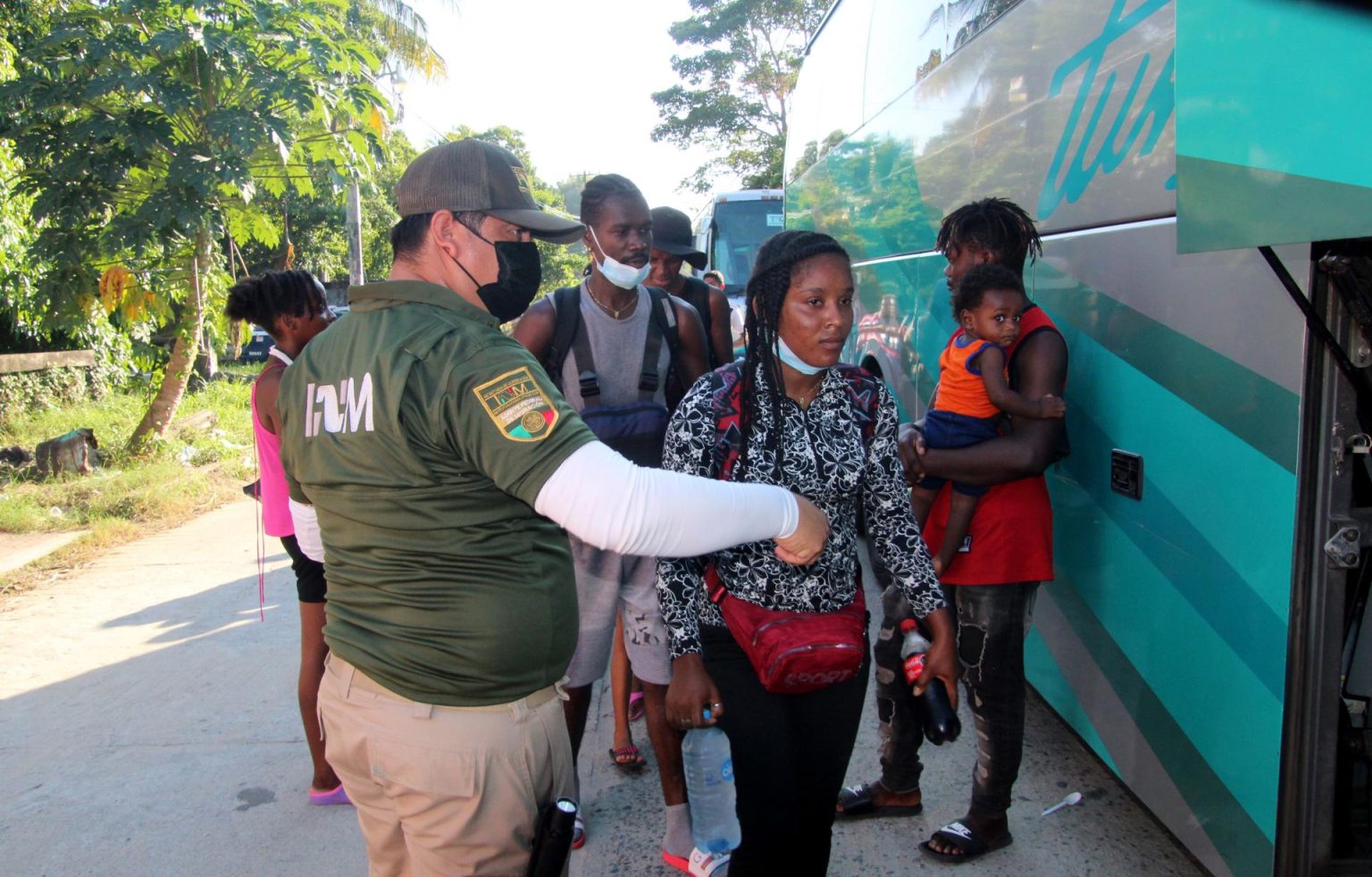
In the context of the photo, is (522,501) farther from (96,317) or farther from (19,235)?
(96,317)

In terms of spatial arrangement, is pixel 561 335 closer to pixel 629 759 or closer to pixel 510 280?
pixel 510 280

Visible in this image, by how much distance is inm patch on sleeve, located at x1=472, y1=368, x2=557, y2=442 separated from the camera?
1.59 metres

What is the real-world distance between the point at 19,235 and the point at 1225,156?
494 inches

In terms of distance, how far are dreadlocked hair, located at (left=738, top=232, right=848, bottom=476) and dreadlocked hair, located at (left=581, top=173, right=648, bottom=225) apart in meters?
1.13

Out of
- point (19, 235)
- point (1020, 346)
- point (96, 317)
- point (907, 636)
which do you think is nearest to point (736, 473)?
point (907, 636)

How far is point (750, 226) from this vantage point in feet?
51.4

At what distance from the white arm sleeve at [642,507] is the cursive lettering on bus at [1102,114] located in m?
1.74

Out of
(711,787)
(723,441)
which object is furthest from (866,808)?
(723,441)

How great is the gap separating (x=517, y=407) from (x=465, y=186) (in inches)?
22.3

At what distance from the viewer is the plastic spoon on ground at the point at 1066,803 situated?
3.46 meters

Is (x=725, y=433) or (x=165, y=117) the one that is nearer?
(x=725, y=433)

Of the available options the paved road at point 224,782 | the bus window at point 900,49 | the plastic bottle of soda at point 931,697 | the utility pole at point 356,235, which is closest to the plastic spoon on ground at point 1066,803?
the paved road at point 224,782

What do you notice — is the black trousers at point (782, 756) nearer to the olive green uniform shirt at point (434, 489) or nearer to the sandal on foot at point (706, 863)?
the olive green uniform shirt at point (434, 489)

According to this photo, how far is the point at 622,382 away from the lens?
3.37m
